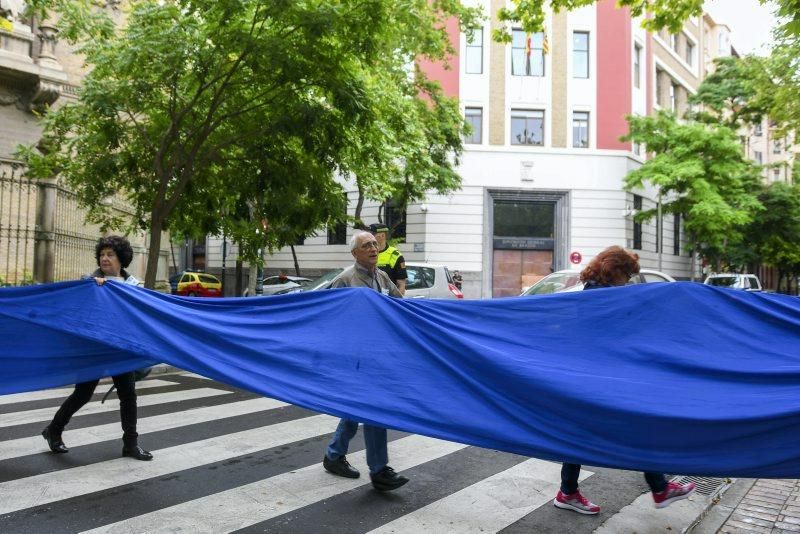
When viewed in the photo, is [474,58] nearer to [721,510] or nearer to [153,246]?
[153,246]

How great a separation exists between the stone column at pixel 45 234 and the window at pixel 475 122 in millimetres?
20347

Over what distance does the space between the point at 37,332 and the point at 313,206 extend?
7603 mm

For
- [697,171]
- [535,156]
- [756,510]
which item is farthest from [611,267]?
[535,156]

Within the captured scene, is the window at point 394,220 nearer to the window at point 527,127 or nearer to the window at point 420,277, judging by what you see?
the window at point 527,127

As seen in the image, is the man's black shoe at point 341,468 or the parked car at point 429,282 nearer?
the man's black shoe at point 341,468

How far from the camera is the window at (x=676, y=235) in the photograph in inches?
1526

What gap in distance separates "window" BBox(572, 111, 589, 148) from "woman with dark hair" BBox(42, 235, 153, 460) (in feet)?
93.7

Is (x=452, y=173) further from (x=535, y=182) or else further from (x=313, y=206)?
(x=313, y=206)

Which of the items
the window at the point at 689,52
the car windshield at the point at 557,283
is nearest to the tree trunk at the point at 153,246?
the car windshield at the point at 557,283

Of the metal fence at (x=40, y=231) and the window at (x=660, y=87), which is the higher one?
the window at (x=660, y=87)

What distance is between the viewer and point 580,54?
31906mm

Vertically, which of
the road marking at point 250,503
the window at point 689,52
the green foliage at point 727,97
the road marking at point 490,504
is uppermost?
the window at point 689,52

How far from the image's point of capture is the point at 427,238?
30.9 metres

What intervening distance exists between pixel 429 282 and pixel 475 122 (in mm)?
18483
